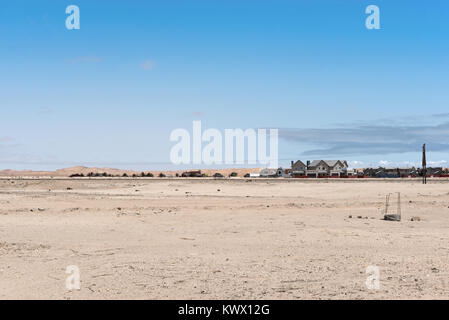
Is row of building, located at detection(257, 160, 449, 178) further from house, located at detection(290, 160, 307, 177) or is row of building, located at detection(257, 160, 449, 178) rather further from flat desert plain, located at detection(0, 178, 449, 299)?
flat desert plain, located at detection(0, 178, 449, 299)

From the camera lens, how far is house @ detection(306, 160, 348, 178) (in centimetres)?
13438

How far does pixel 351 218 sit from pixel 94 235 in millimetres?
10944

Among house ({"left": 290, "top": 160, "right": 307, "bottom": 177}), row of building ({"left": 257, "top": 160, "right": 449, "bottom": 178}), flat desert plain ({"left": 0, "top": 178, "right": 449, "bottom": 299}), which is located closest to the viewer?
flat desert plain ({"left": 0, "top": 178, "right": 449, "bottom": 299})

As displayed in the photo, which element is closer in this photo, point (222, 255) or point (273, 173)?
point (222, 255)

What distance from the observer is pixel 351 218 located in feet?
73.9

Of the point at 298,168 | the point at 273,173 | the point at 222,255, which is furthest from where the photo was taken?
the point at 273,173

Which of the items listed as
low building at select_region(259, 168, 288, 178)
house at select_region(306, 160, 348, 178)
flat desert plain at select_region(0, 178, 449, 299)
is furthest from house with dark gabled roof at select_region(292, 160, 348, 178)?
flat desert plain at select_region(0, 178, 449, 299)

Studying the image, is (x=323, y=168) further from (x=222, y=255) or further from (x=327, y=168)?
(x=222, y=255)

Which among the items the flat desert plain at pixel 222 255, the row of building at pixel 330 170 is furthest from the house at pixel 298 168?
the flat desert plain at pixel 222 255

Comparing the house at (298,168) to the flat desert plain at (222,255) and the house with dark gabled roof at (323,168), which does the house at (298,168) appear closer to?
the house with dark gabled roof at (323,168)

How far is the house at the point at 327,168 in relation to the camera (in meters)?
134

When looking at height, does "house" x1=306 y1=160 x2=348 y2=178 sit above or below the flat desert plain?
above

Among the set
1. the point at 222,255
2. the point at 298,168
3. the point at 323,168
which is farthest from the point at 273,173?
the point at 222,255

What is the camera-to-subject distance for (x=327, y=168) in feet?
443
